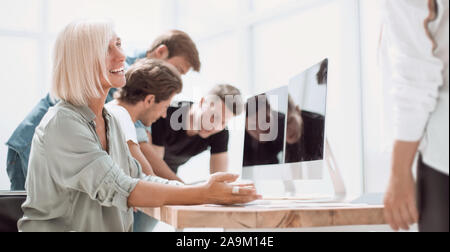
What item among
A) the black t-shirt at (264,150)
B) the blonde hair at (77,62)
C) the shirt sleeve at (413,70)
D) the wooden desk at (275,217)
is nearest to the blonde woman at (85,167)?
the blonde hair at (77,62)

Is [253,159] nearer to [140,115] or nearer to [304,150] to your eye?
[304,150]

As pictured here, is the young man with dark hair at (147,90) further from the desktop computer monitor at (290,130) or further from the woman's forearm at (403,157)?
the woman's forearm at (403,157)

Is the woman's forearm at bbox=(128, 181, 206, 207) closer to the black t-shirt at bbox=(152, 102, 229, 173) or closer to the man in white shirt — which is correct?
the man in white shirt

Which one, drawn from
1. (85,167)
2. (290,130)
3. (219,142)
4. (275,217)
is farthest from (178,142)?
(275,217)

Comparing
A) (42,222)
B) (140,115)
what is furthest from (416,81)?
(140,115)

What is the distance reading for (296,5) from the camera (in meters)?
2.66

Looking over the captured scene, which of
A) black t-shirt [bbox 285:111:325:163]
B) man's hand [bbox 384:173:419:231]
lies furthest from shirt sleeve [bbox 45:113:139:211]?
man's hand [bbox 384:173:419:231]

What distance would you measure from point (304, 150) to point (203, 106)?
146 centimetres

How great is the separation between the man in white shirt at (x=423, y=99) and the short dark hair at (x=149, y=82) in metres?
1.41

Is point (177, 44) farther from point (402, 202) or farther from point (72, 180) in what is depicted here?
point (402, 202)

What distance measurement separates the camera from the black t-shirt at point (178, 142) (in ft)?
8.34

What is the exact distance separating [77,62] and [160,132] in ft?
4.22

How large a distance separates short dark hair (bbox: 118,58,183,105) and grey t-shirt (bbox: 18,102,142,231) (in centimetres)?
76

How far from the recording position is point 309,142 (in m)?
1.38
